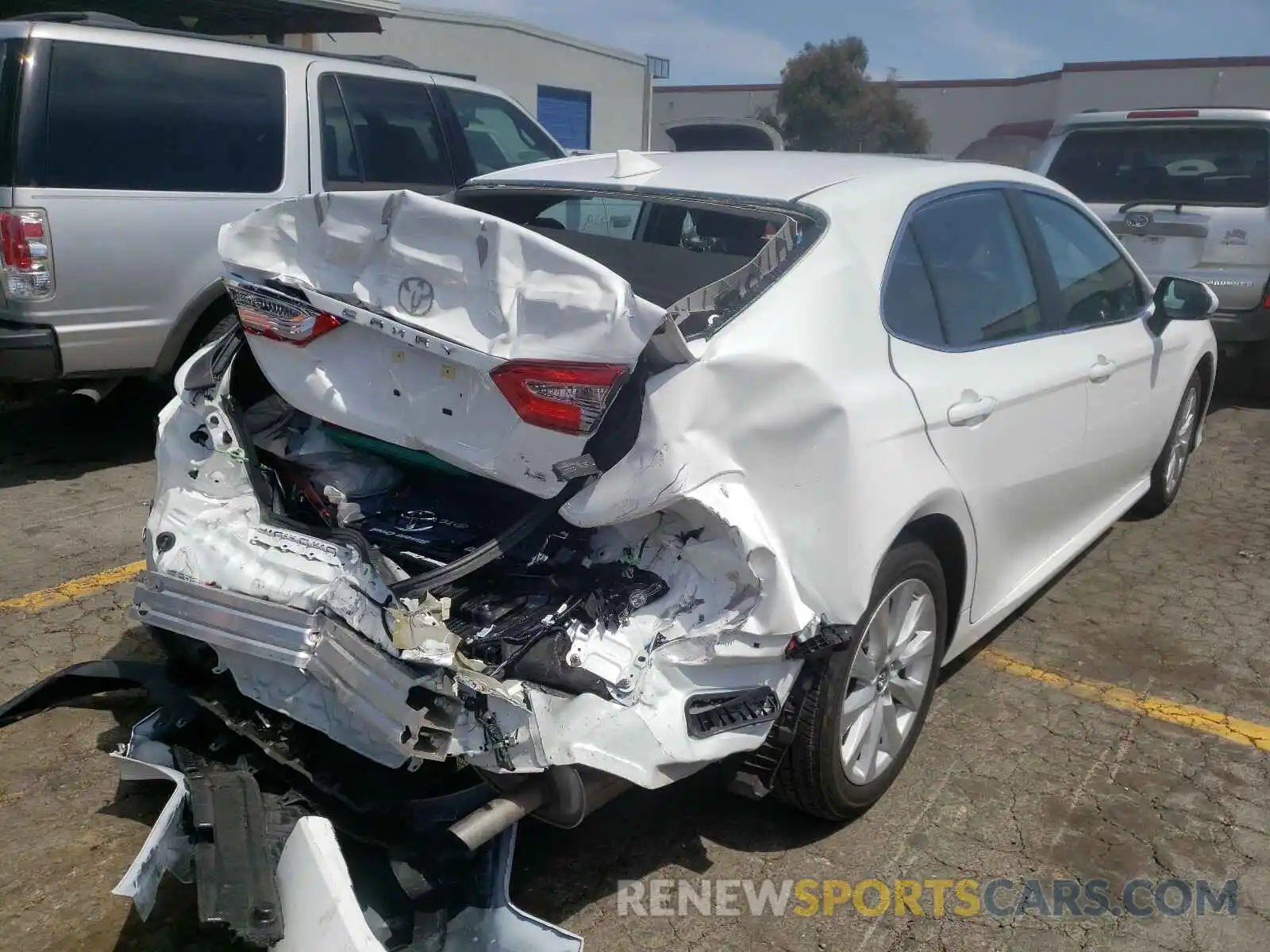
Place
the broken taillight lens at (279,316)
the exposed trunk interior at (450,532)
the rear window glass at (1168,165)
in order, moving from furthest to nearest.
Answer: the rear window glass at (1168,165)
the broken taillight lens at (279,316)
the exposed trunk interior at (450,532)

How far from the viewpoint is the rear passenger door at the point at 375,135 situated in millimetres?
6328

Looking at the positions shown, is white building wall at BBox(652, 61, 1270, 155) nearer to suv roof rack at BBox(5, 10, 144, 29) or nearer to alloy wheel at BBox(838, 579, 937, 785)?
suv roof rack at BBox(5, 10, 144, 29)

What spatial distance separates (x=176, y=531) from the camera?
2.66 meters

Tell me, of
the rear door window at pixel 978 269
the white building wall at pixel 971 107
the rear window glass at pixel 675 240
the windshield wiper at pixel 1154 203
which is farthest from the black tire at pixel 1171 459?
the white building wall at pixel 971 107

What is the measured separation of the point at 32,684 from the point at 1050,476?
137 inches

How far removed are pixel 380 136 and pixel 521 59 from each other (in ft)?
49.4

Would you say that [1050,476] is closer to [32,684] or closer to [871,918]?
[871,918]

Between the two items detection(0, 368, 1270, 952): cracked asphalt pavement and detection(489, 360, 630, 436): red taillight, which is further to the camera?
detection(0, 368, 1270, 952): cracked asphalt pavement

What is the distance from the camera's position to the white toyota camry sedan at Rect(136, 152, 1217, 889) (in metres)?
2.33

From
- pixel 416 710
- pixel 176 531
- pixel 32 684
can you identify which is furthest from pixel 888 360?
pixel 32 684

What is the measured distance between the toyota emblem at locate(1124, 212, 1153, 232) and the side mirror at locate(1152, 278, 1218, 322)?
3098 millimetres

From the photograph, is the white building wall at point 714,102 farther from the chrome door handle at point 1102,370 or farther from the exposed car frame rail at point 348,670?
the exposed car frame rail at point 348,670

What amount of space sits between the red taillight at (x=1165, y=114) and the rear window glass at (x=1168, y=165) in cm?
8

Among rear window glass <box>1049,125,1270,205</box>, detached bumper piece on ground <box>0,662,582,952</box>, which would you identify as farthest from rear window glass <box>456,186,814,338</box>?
rear window glass <box>1049,125,1270,205</box>
